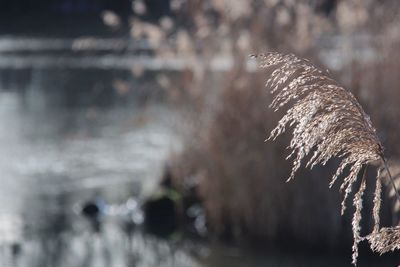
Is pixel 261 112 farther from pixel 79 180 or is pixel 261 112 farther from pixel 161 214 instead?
pixel 79 180

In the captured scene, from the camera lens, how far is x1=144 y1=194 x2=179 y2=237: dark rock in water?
8.73 m

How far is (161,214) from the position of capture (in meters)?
8.96

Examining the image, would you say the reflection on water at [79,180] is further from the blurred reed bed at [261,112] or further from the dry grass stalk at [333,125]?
the dry grass stalk at [333,125]

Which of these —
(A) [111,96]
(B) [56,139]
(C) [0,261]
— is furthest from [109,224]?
(A) [111,96]

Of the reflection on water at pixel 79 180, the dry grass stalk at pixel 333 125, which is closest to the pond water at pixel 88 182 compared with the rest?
the reflection on water at pixel 79 180

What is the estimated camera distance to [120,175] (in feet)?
34.8

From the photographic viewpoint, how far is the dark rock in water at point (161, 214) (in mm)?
8734

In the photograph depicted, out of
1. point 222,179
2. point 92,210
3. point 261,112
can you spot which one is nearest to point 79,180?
point 92,210

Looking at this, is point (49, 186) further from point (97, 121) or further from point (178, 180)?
point (97, 121)

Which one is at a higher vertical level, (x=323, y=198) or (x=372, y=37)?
(x=372, y=37)

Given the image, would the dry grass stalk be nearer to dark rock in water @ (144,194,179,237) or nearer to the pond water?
the pond water

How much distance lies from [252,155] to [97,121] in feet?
22.2

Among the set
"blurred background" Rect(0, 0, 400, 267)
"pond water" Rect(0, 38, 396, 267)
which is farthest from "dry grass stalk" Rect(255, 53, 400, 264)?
"pond water" Rect(0, 38, 396, 267)

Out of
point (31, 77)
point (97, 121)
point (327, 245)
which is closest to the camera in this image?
point (327, 245)
